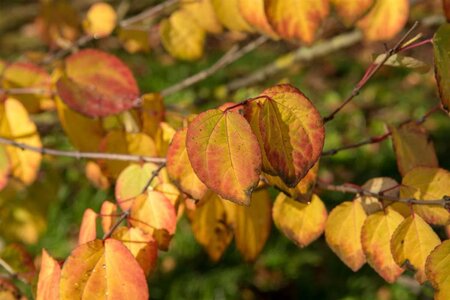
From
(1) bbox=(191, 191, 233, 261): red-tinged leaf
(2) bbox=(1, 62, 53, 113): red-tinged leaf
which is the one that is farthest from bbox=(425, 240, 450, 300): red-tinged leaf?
(2) bbox=(1, 62, 53, 113): red-tinged leaf

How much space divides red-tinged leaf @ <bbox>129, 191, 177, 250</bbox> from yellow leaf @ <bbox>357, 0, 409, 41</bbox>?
1.97 feet

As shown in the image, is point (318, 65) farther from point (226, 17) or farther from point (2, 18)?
point (226, 17)

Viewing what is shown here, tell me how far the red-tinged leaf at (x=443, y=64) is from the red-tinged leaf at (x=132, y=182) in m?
0.53

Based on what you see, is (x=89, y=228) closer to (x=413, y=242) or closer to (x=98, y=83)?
(x=98, y=83)

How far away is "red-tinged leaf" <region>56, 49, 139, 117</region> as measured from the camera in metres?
1.25

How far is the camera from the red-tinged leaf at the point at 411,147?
3.76 feet

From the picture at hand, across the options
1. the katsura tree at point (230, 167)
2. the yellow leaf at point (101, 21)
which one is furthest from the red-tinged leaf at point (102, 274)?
the yellow leaf at point (101, 21)

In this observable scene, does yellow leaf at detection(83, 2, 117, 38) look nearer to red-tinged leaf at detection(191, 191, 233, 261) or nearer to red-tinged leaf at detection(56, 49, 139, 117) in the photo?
red-tinged leaf at detection(56, 49, 139, 117)

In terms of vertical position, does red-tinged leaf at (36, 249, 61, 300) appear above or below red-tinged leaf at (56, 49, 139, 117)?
below

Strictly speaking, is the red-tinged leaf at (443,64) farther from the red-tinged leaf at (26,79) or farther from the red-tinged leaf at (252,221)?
the red-tinged leaf at (26,79)

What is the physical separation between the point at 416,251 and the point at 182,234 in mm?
1483

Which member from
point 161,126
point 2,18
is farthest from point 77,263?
point 2,18

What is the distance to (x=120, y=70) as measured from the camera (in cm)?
129

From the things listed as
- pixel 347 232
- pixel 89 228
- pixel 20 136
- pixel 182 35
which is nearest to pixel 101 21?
pixel 182 35
